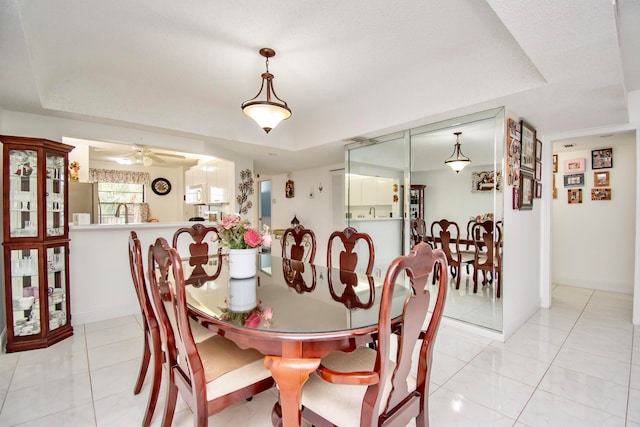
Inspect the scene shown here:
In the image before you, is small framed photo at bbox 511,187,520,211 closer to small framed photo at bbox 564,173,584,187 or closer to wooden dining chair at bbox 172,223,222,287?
small framed photo at bbox 564,173,584,187

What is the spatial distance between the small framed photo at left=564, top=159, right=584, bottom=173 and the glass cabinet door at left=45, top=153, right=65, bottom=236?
21.4 ft

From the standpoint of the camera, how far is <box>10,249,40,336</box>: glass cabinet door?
2.47 metres

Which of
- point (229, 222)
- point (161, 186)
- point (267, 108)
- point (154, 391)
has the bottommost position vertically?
point (154, 391)

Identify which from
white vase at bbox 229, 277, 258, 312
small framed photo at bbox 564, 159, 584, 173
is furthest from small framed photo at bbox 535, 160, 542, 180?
white vase at bbox 229, 277, 258, 312

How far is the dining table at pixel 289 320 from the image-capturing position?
3.72 feet

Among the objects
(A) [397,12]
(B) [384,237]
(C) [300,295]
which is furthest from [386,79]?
(C) [300,295]

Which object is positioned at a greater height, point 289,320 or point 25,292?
point 289,320

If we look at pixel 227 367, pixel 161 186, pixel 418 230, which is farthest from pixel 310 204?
pixel 227 367

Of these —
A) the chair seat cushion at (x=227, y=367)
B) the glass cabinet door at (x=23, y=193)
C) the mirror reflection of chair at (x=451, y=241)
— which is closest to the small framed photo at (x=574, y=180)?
the mirror reflection of chair at (x=451, y=241)

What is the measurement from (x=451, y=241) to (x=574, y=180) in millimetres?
2801

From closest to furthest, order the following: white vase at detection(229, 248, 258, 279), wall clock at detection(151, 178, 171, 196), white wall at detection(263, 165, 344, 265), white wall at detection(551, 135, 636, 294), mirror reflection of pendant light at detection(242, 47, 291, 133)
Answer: white vase at detection(229, 248, 258, 279)
mirror reflection of pendant light at detection(242, 47, 291, 133)
white wall at detection(551, 135, 636, 294)
white wall at detection(263, 165, 344, 265)
wall clock at detection(151, 178, 171, 196)

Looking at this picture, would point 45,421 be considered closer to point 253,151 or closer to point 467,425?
point 467,425

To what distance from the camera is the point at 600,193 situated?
4289 mm

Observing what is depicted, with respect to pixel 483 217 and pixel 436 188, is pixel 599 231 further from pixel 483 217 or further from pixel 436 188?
pixel 436 188
